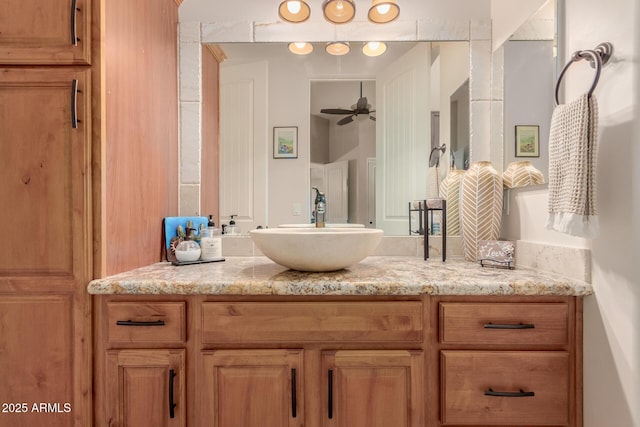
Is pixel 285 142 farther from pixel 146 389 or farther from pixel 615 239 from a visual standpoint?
pixel 615 239

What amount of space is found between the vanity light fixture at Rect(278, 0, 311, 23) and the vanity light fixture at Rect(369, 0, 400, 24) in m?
0.32

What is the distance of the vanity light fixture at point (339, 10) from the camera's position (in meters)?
1.50

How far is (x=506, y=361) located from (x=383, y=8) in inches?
61.7

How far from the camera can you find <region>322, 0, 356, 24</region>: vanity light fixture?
1.50 meters

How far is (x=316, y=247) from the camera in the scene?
106 centimetres

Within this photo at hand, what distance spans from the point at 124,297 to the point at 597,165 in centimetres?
155

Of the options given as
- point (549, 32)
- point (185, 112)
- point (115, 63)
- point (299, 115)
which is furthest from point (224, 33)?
point (549, 32)

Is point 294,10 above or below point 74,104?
above

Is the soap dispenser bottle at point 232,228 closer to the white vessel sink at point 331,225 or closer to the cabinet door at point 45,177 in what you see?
the white vessel sink at point 331,225

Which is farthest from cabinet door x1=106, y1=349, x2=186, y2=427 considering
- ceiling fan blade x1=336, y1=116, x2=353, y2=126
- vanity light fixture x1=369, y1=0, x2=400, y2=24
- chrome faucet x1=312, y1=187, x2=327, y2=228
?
vanity light fixture x1=369, y1=0, x2=400, y2=24

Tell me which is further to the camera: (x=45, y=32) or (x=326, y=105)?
(x=326, y=105)

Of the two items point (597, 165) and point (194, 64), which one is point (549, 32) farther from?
point (194, 64)

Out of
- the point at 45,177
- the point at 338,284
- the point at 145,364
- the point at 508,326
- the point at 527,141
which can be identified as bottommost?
the point at 145,364

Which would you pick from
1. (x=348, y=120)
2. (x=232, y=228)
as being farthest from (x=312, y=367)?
(x=348, y=120)
